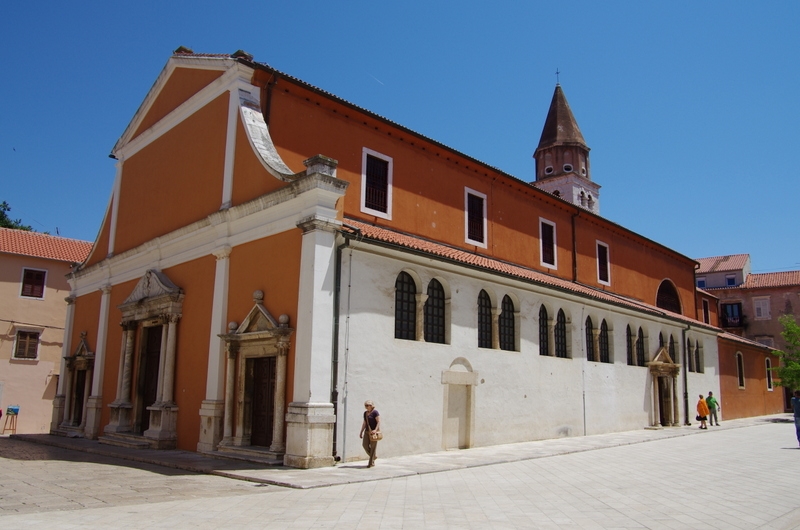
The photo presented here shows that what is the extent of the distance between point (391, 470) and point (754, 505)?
5.88 metres

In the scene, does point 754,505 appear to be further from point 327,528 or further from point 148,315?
point 148,315

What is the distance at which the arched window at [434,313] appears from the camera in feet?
50.0

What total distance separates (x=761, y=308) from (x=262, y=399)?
1786 inches

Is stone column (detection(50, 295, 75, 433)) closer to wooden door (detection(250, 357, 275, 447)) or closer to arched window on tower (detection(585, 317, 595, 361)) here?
wooden door (detection(250, 357, 275, 447))

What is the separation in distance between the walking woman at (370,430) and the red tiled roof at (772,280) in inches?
1761

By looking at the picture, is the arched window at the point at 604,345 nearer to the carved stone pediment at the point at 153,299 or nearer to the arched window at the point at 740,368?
the carved stone pediment at the point at 153,299

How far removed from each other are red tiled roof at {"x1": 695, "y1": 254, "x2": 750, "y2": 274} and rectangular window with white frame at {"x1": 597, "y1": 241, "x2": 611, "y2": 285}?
2827 cm

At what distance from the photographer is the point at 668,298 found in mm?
31453

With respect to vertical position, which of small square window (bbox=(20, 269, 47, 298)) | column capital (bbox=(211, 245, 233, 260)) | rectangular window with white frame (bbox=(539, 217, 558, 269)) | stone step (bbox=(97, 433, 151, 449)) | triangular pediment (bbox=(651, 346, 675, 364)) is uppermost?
rectangular window with white frame (bbox=(539, 217, 558, 269))

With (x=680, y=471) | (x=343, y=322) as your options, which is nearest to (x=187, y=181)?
(x=343, y=322)

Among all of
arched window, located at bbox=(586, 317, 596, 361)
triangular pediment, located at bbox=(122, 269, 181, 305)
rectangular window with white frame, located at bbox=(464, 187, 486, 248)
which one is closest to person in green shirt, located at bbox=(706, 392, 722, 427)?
arched window, located at bbox=(586, 317, 596, 361)

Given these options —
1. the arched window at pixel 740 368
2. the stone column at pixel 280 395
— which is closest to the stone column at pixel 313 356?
the stone column at pixel 280 395

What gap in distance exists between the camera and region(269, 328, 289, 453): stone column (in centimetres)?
1253

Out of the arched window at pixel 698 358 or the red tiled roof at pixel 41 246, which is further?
the red tiled roof at pixel 41 246
